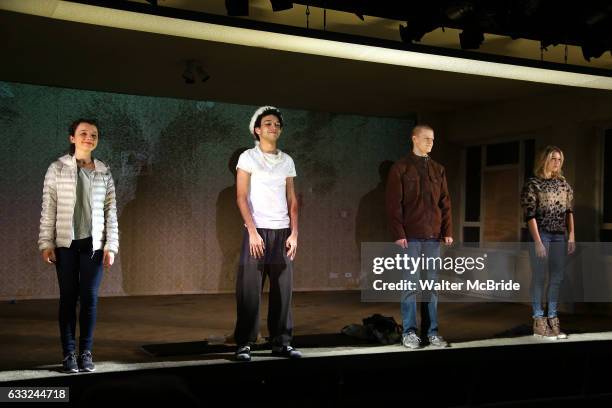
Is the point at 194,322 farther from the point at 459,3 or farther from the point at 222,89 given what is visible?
the point at 459,3

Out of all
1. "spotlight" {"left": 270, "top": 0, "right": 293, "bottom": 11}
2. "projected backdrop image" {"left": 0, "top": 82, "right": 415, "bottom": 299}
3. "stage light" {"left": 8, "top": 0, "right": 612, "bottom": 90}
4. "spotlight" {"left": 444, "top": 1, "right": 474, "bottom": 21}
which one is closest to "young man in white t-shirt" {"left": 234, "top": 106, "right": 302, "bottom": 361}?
"stage light" {"left": 8, "top": 0, "right": 612, "bottom": 90}

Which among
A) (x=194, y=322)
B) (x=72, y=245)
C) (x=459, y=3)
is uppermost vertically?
(x=459, y=3)

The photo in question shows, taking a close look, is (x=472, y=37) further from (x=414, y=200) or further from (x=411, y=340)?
(x=411, y=340)

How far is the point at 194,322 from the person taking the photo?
5801 millimetres

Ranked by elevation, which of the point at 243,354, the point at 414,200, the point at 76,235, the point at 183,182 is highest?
the point at 183,182

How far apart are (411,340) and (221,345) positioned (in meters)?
1.25

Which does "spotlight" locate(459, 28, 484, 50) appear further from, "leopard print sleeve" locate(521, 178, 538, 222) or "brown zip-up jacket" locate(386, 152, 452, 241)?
"leopard print sleeve" locate(521, 178, 538, 222)

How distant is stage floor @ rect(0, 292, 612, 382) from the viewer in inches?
157

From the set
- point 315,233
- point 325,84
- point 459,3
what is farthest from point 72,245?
point 315,233

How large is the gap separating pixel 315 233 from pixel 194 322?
3.18 m

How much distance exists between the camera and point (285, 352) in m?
3.88

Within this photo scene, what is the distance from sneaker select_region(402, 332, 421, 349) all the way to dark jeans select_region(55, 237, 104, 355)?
196 cm

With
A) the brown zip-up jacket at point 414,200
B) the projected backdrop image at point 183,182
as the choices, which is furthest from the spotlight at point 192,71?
the brown zip-up jacket at point 414,200

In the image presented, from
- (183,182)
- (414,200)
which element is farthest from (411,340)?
(183,182)
